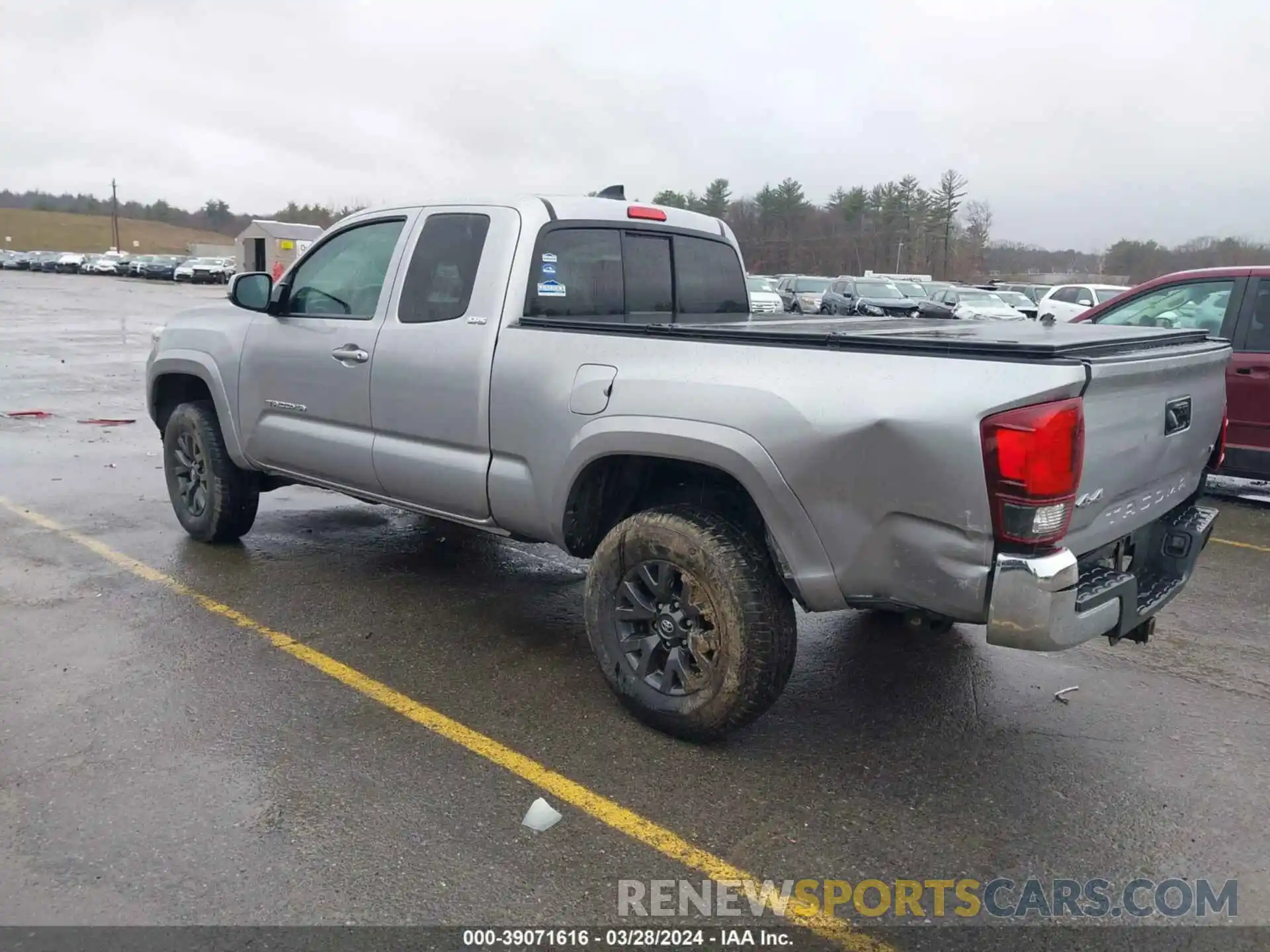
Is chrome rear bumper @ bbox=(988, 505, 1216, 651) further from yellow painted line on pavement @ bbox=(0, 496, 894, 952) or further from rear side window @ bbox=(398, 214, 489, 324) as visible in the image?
rear side window @ bbox=(398, 214, 489, 324)

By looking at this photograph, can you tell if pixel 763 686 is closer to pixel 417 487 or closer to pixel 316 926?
pixel 316 926

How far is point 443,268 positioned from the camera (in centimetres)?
459

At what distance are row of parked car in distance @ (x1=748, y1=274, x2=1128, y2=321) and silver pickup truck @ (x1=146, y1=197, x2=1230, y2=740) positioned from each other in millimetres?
18072

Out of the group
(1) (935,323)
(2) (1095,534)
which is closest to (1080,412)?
(2) (1095,534)

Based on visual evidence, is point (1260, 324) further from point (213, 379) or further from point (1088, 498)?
point (213, 379)

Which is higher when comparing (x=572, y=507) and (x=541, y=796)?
(x=572, y=507)

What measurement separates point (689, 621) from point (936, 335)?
131cm

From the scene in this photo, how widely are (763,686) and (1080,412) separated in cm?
136

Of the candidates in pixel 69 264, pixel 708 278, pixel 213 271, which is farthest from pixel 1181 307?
pixel 69 264

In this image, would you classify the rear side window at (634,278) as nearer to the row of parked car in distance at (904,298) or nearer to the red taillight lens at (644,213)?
the red taillight lens at (644,213)

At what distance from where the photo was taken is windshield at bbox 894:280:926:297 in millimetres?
28948

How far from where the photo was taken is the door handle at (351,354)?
477cm

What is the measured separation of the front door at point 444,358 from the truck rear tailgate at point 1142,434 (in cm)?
231

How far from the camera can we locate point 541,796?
3338 millimetres
